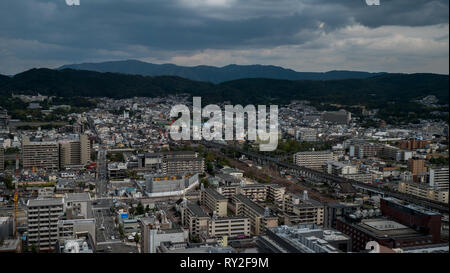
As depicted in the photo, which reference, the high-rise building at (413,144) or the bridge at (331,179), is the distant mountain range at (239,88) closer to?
the high-rise building at (413,144)

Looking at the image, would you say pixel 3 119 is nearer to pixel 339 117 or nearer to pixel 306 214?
pixel 306 214

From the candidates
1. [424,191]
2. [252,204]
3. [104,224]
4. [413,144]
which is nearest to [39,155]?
[104,224]

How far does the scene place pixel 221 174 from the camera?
8250 millimetres

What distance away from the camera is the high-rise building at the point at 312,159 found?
989 cm

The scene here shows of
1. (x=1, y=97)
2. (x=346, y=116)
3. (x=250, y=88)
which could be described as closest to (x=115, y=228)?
(x=1, y=97)

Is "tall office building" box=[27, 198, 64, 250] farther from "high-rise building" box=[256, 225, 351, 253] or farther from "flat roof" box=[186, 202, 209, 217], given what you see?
"high-rise building" box=[256, 225, 351, 253]

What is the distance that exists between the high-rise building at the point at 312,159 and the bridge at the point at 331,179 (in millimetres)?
327

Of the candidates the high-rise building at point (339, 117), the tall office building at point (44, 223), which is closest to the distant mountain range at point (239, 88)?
the high-rise building at point (339, 117)

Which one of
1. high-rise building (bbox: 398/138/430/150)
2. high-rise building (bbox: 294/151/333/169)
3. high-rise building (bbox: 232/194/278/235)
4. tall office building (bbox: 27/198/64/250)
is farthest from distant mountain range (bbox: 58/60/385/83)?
tall office building (bbox: 27/198/64/250)

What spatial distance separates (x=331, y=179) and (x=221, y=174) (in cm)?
213

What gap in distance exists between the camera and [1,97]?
16.1 meters

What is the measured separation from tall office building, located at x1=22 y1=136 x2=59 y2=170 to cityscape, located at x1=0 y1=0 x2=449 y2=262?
0.8 inches

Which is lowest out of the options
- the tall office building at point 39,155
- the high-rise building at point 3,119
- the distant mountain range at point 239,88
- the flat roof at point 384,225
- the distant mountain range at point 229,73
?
the flat roof at point 384,225
